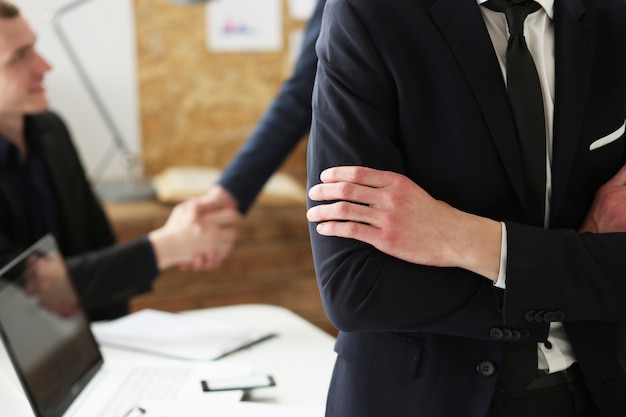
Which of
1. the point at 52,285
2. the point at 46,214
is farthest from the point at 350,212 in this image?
the point at 46,214

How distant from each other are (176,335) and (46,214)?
2.15 feet

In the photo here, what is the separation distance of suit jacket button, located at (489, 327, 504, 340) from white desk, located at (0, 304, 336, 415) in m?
0.55

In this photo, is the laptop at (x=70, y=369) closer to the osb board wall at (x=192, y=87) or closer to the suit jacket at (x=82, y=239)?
the suit jacket at (x=82, y=239)

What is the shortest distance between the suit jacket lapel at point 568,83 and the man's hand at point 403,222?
0.41 ft

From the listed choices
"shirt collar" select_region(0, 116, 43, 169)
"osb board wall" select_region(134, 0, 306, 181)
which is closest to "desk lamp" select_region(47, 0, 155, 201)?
"osb board wall" select_region(134, 0, 306, 181)

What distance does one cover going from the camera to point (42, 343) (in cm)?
157

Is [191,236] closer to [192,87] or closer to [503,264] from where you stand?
[503,264]

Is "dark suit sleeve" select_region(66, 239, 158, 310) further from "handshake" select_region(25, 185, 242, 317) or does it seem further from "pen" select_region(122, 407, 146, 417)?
"pen" select_region(122, 407, 146, 417)

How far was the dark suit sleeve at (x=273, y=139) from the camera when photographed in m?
2.34

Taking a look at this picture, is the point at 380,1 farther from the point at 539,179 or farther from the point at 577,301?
the point at 577,301

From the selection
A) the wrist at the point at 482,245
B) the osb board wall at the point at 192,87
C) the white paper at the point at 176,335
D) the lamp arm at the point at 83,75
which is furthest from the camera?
the osb board wall at the point at 192,87

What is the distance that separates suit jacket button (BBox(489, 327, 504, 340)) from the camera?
1082 millimetres

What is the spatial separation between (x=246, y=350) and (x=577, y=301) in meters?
0.98

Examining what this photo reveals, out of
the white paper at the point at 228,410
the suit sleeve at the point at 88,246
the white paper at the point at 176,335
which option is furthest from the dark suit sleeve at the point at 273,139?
the white paper at the point at 228,410
